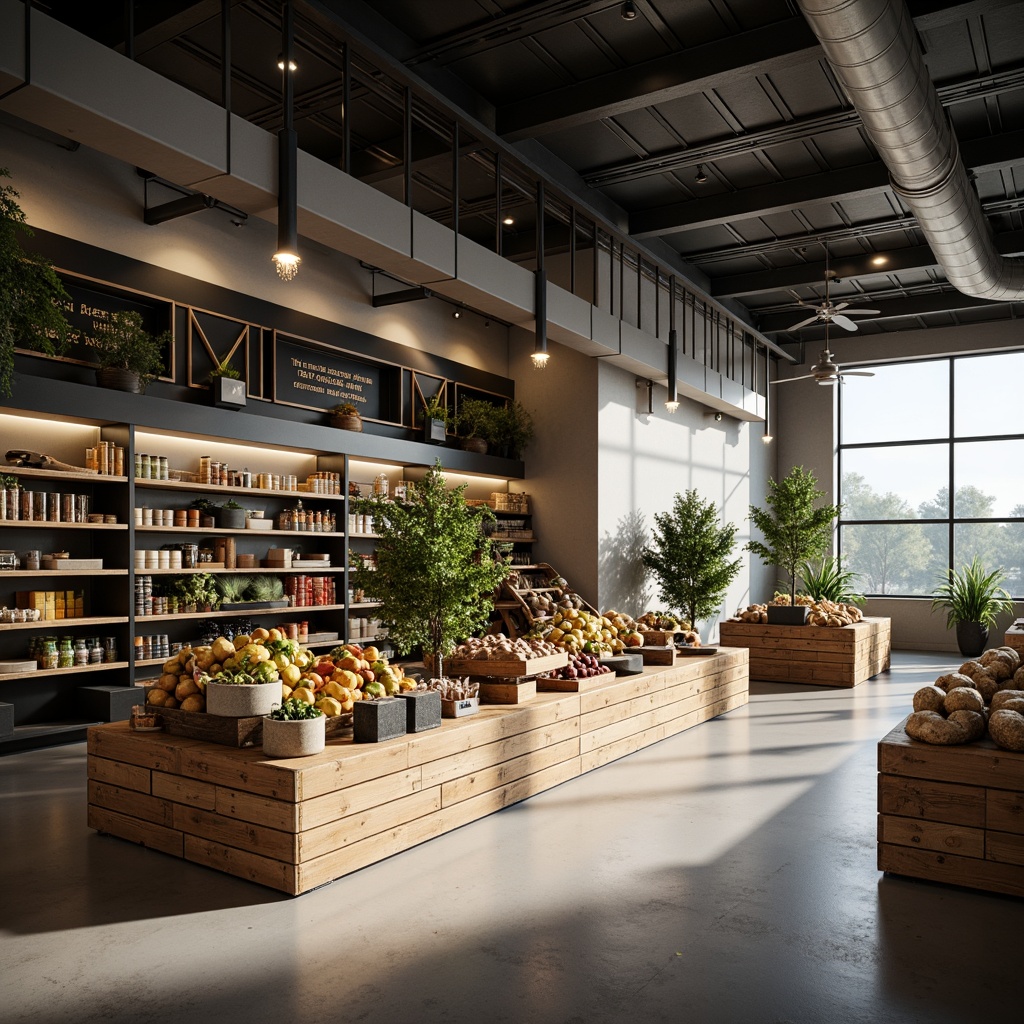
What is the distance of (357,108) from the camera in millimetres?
7652

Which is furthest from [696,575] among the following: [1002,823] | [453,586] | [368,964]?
[368,964]

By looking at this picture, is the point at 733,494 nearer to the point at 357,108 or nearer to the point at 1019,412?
the point at 1019,412

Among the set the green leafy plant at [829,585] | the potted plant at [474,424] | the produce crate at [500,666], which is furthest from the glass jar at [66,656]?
the green leafy plant at [829,585]

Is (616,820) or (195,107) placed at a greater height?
(195,107)

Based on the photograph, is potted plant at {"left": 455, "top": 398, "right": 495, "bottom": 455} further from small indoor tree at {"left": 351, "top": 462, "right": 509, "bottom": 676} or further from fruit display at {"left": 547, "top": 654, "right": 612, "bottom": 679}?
small indoor tree at {"left": 351, "top": 462, "right": 509, "bottom": 676}

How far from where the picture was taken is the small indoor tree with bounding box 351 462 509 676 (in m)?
5.11

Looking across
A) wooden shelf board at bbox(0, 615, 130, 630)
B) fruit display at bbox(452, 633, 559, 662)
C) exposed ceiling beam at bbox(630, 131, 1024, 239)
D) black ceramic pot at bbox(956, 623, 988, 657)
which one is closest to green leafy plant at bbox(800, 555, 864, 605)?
black ceramic pot at bbox(956, 623, 988, 657)

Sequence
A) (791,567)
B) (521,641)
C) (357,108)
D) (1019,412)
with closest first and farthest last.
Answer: (521,641)
(357,108)
(791,567)
(1019,412)

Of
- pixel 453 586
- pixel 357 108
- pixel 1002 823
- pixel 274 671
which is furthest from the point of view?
pixel 357 108

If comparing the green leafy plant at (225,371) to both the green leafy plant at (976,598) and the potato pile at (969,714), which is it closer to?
the potato pile at (969,714)

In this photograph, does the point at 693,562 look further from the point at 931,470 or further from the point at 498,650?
the point at 931,470

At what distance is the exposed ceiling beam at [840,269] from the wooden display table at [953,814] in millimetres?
9326

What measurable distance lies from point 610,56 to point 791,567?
759 centimetres

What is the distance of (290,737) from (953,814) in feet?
9.37
